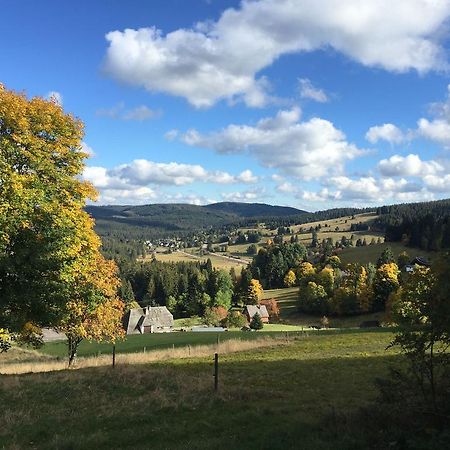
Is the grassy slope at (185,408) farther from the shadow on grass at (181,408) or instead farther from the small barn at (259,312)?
the small barn at (259,312)

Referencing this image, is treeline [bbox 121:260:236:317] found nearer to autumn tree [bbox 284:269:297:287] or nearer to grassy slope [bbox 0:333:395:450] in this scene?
autumn tree [bbox 284:269:297:287]

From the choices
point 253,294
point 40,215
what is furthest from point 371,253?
point 40,215

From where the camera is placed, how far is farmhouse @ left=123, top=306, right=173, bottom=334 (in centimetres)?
10381

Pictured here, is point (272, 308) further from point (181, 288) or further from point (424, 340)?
point (424, 340)

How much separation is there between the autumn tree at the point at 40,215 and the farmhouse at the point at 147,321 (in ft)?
283

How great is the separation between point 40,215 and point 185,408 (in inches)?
358

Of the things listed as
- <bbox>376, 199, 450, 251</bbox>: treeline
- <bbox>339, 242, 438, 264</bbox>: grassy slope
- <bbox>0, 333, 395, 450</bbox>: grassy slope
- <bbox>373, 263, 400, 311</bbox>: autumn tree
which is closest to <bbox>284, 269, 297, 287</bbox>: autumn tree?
<bbox>339, 242, 438, 264</bbox>: grassy slope

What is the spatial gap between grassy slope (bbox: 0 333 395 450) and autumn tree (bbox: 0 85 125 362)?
144 inches

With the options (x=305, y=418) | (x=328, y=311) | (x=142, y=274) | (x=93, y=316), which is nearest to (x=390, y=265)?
(x=328, y=311)

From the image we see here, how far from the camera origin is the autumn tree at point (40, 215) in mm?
16984

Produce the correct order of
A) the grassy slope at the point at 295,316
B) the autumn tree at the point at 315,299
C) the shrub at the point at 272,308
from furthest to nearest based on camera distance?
the shrub at the point at 272,308 → the autumn tree at the point at 315,299 → the grassy slope at the point at 295,316

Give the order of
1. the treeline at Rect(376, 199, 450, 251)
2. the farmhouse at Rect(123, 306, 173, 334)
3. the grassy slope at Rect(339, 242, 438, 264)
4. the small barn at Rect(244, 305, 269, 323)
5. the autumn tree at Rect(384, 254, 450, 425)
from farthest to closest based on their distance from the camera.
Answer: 1. the grassy slope at Rect(339, 242, 438, 264)
2. the treeline at Rect(376, 199, 450, 251)
3. the small barn at Rect(244, 305, 269, 323)
4. the farmhouse at Rect(123, 306, 173, 334)
5. the autumn tree at Rect(384, 254, 450, 425)

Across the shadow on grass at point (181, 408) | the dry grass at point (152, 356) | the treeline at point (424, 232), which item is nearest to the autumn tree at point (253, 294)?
the treeline at point (424, 232)

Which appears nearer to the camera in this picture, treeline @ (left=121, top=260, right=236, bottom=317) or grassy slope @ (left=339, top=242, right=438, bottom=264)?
treeline @ (left=121, top=260, right=236, bottom=317)
